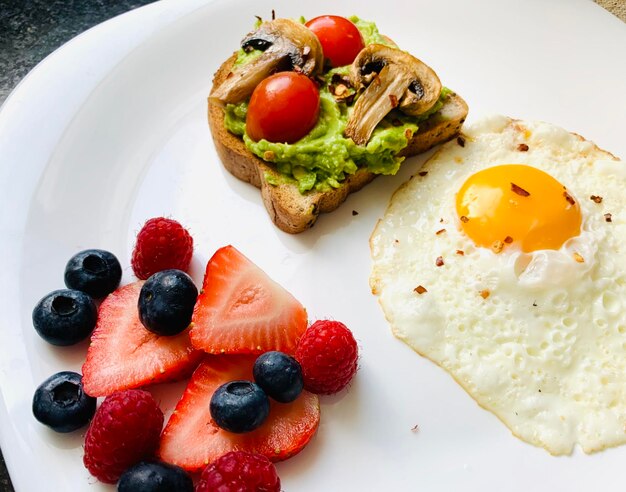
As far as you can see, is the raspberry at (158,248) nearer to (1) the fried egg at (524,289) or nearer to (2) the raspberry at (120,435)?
(2) the raspberry at (120,435)

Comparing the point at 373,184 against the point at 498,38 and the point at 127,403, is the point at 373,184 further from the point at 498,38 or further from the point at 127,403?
the point at 127,403

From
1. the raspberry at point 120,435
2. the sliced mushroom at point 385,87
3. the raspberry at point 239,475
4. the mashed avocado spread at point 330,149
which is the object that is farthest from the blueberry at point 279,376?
the sliced mushroom at point 385,87

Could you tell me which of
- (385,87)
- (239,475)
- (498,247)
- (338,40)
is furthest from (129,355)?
(338,40)

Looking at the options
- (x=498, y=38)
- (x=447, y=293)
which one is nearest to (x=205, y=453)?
(x=447, y=293)

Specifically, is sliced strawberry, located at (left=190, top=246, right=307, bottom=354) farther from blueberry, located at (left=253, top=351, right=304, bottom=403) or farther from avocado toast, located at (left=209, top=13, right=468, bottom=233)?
avocado toast, located at (left=209, top=13, right=468, bottom=233)

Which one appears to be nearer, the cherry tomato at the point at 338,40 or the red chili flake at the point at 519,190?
the red chili flake at the point at 519,190

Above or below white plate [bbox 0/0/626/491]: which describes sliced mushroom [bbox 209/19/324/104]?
above

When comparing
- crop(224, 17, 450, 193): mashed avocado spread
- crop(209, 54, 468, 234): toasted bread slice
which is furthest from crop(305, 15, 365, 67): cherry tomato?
crop(209, 54, 468, 234): toasted bread slice
